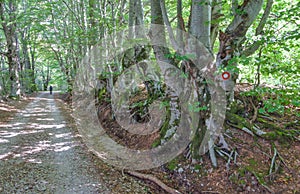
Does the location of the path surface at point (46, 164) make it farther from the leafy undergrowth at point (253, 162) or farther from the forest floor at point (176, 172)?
the leafy undergrowth at point (253, 162)

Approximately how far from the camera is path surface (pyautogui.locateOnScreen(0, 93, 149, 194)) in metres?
4.66

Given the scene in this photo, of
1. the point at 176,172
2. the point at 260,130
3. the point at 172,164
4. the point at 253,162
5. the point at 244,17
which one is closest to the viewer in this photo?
the point at 244,17

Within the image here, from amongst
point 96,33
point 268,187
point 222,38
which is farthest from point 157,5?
point 96,33

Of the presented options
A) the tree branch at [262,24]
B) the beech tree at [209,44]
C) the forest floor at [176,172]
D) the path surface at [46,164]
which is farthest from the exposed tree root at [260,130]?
the path surface at [46,164]

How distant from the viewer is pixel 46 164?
18.6ft

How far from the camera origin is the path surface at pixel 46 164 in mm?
4656

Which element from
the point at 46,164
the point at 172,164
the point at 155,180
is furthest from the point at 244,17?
the point at 46,164

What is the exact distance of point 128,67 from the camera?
31.0 ft

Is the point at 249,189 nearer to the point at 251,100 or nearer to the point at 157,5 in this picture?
the point at 251,100

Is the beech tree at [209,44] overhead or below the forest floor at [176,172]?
overhead

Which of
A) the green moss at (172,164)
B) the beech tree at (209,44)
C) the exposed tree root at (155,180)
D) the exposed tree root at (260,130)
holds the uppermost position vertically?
the beech tree at (209,44)

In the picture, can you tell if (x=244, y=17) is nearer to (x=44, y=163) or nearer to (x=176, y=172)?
(x=176, y=172)

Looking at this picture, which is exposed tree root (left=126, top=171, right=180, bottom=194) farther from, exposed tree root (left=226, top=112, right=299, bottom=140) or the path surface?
exposed tree root (left=226, top=112, right=299, bottom=140)

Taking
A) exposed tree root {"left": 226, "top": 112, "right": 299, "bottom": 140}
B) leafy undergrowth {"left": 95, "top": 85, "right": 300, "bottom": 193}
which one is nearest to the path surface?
leafy undergrowth {"left": 95, "top": 85, "right": 300, "bottom": 193}
